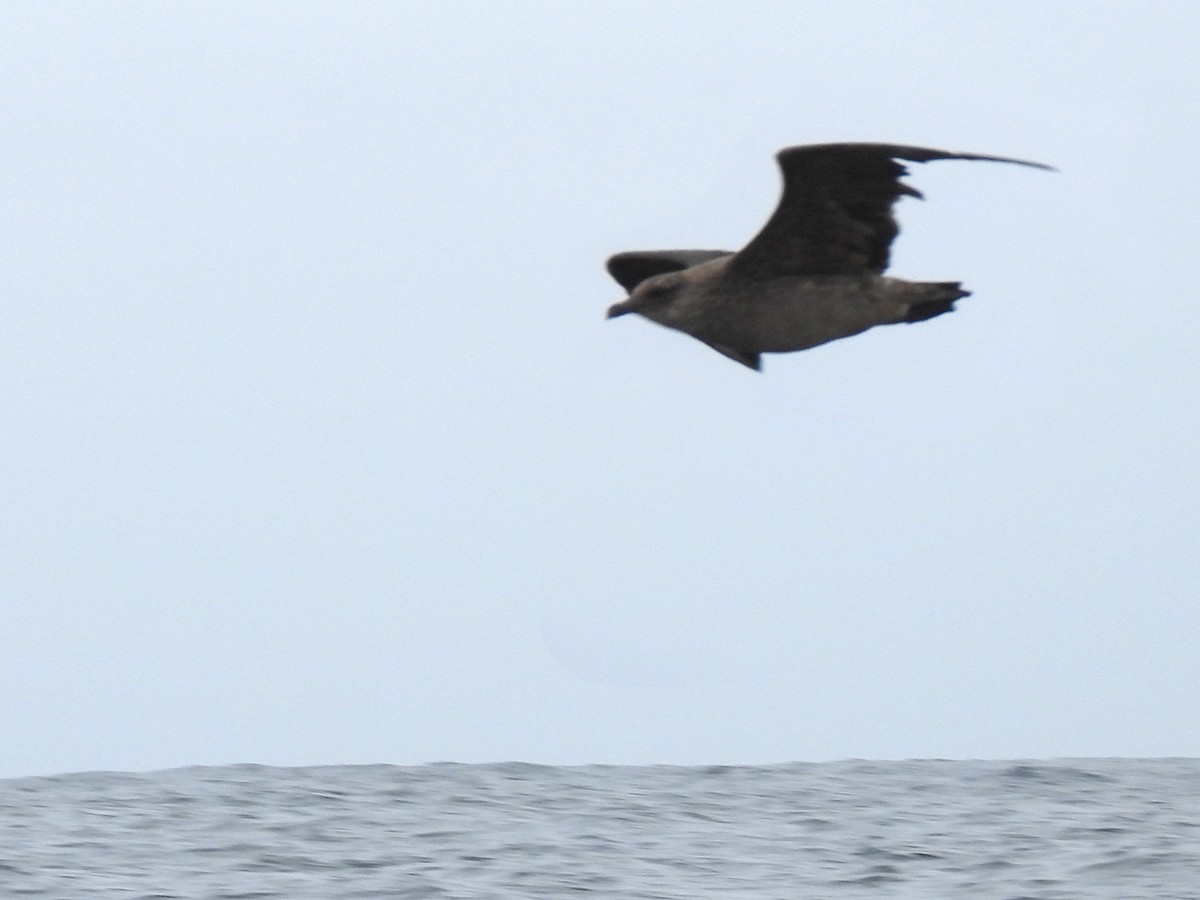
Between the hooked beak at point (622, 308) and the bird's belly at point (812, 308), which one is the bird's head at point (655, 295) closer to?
the hooked beak at point (622, 308)

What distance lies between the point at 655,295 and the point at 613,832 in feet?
12.4

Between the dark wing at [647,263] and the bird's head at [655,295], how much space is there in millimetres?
962

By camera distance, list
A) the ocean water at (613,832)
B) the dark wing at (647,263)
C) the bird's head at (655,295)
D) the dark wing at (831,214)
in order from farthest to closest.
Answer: the dark wing at (647,263) → the ocean water at (613,832) → the bird's head at (655,295) → the dark wing at (831,214)

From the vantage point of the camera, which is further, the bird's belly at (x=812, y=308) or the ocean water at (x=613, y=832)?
the ocean water at (x=613, y=832)

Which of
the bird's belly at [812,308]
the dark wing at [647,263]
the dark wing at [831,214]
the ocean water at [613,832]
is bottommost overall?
the ocean water at [613,832]

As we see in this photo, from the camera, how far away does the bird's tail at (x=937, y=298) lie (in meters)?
10.5

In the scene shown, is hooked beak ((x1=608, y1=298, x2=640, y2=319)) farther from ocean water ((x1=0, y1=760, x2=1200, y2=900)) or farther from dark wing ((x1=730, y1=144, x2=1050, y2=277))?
ocean water ((x1=0, y1=760, x2=1200, y2=900))

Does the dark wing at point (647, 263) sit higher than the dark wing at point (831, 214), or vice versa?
the dark wing at point (647, 263)

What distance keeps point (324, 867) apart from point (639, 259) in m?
3.63

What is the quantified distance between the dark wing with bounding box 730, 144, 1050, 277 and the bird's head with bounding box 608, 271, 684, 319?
0.30 metres

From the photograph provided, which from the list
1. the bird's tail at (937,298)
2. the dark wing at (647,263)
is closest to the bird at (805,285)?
the bird's tail at (937,298)

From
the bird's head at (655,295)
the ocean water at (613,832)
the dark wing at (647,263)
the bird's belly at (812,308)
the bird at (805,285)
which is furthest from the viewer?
the dark wing at (647,263)

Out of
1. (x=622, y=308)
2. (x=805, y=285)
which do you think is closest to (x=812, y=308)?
(x=805, y=285)

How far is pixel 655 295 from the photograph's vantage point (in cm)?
1078
